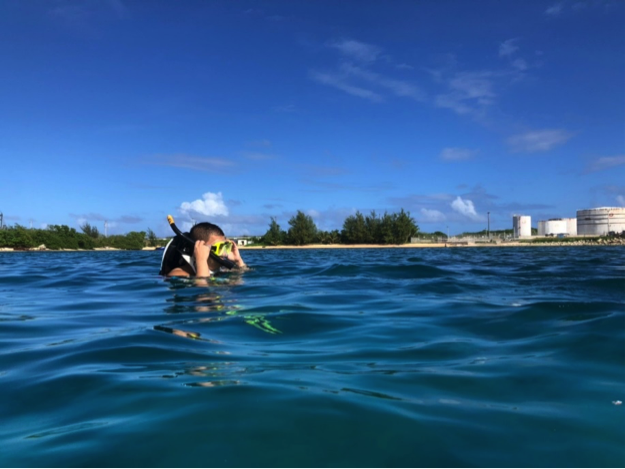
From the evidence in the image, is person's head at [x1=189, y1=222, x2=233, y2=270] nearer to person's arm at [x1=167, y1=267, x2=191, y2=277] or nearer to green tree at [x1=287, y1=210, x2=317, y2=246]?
person's arm at [x1=167, y1=267, x2=191, y2=277]

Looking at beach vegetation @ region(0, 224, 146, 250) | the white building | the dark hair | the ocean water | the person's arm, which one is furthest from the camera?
the white building

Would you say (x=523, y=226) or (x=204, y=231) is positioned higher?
(x=523, y=226)

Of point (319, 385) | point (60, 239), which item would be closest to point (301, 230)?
point (60, 239)

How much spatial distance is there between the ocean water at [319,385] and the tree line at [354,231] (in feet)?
231

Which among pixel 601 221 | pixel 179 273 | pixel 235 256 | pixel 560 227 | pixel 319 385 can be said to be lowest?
pixel 319 385

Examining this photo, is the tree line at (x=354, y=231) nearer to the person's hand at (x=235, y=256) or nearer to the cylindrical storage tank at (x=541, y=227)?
the cylindrical storage tank at (x=541, y=227)

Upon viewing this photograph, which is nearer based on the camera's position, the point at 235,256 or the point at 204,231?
the point at 204,231

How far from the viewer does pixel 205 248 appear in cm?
798

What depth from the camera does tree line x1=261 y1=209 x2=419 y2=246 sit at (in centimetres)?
7544

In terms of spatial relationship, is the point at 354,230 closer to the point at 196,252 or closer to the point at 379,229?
the point at 379,229

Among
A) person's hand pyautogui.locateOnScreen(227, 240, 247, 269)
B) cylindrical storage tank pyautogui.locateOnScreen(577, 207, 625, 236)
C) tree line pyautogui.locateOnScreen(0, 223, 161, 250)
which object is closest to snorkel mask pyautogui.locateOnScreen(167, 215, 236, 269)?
person's hand pyautogui.locateOnScreen(227, 240, 247, 269)

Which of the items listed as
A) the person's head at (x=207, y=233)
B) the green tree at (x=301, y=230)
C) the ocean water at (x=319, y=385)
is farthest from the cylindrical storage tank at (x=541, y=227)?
the ocean water at (x=319, y=385)

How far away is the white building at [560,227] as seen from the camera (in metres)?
90.3

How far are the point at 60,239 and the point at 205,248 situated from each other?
207 feet
